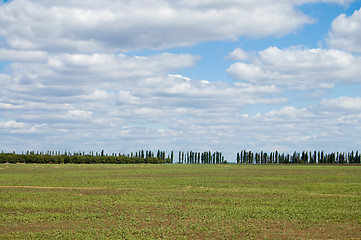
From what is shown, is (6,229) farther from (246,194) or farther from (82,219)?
(246,194)

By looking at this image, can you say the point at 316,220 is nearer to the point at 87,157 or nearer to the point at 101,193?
the point at 101,193

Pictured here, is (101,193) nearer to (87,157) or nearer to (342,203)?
(342,203)

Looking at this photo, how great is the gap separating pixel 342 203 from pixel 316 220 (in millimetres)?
8523

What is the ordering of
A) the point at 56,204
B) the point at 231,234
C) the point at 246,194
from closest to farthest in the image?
the point at 231,234 → the point at 56,204 → the point at 246,194

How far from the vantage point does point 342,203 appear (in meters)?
32.1

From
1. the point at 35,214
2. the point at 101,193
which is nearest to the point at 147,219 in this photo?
the point at 35,214

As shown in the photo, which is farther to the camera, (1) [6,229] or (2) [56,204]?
(2) [56,204]

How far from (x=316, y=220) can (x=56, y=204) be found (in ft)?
62.7

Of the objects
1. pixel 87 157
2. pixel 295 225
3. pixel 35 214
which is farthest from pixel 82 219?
pixel 87 157

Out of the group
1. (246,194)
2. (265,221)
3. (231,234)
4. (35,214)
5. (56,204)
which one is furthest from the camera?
(246,194)

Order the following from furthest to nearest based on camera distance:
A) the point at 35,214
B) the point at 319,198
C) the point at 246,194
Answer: the point at 246,194 < the point at 319,198 < the point at 35,214

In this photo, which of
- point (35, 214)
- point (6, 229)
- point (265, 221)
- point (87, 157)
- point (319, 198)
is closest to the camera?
point (6, 229)

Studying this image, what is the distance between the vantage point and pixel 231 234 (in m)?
21.2

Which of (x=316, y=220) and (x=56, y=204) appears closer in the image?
(x=316, y=220)
